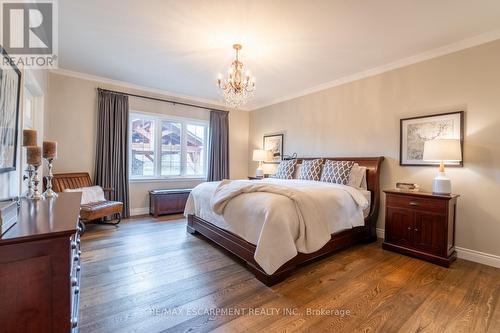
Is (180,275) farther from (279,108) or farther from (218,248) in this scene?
(279,108)

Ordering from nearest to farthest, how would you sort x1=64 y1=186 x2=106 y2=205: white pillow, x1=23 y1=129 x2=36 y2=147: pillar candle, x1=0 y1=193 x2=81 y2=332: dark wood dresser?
x1=0 y1=193 x2=81 y2=332: dark wood dresser → x1=23 y1=129 x2=36 y2=147: pillar candle → x1=64 y1=186 x2=106 y2=205: white pillow

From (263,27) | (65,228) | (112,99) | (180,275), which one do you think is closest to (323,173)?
(263,27)

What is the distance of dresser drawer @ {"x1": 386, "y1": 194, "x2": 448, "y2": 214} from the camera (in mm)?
2646

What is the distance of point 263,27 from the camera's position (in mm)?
2615

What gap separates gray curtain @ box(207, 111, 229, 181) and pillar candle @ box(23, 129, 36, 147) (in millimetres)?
3817

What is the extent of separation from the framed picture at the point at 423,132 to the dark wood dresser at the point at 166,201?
4.00 meters

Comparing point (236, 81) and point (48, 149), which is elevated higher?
point (236, 81)

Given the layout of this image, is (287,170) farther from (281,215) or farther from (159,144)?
(159,144)

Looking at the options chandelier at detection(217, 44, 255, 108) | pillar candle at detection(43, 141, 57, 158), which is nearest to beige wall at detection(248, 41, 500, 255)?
chandelier at detection(217, 44, 255, 108)

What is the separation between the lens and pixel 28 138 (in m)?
1.84

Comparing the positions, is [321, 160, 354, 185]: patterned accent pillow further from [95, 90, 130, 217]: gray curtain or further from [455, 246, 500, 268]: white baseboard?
[95, 90, 130, 217]: gray curtain

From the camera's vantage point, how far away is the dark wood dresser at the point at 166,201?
462 centimetres

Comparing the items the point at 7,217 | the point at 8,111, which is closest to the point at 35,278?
the point at 7,217

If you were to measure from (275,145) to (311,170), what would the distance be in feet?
5.50
